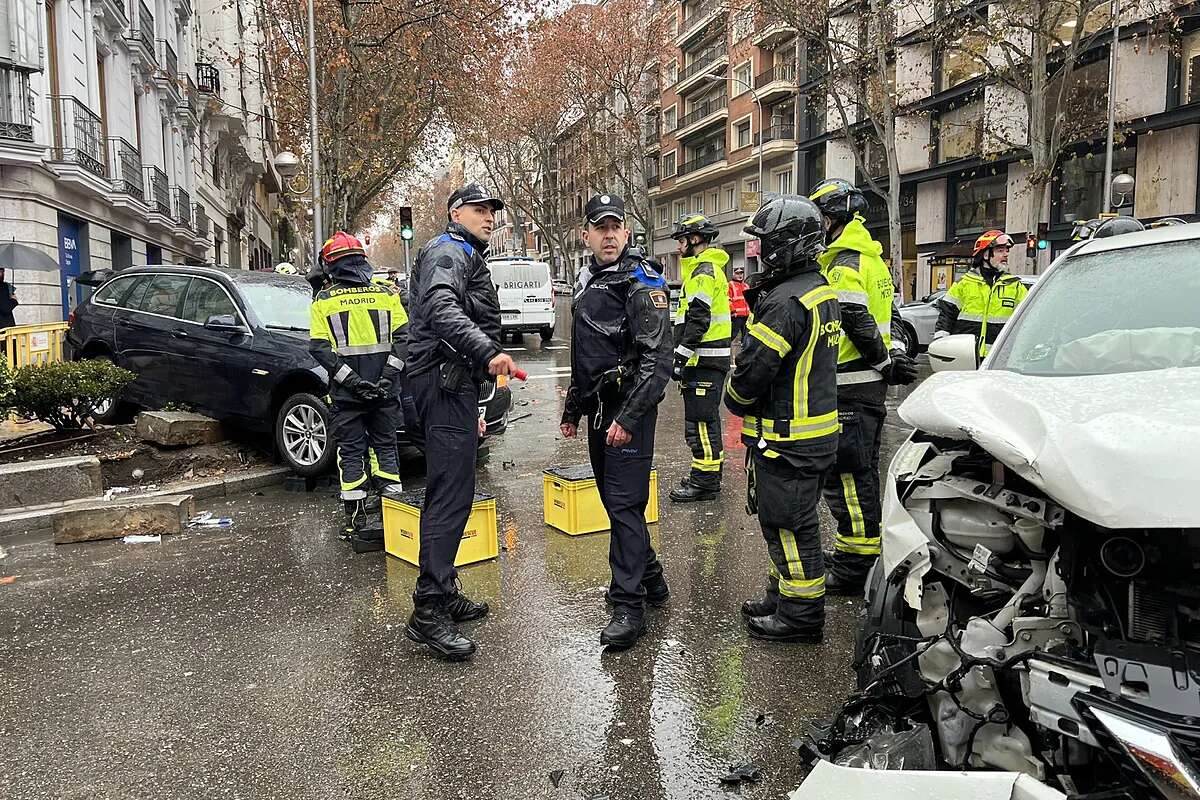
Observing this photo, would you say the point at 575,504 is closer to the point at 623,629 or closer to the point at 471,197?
the point at 623,629

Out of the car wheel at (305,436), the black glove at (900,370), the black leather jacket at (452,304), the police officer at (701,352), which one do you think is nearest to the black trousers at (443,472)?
the black leather jacket at (452,304)

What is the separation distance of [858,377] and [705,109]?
49690 millimetres

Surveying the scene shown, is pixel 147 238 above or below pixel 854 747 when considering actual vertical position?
above

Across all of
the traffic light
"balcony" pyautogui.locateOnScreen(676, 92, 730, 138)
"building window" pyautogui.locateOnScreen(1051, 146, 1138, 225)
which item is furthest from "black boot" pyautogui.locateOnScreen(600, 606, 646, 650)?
"balcony" pyautogui.locateOnScreen(676, 92, 730, 138)

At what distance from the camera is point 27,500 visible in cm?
621

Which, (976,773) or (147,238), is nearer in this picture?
(976,773)

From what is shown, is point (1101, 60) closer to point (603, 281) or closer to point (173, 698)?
point (603, 281)

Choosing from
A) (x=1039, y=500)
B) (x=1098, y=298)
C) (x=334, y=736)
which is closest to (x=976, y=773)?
(x=1039, y=500)

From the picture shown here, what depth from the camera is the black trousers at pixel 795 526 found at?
3.83 m

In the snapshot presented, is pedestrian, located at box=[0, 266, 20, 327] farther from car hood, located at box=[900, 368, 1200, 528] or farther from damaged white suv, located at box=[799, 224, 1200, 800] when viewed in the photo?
car hood, located at box=[900, 368, 1200, 528]

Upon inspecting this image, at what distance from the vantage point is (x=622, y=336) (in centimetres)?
403

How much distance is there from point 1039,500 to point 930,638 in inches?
21.0

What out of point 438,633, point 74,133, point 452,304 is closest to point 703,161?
point 74,133

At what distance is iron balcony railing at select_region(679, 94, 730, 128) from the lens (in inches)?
1911
